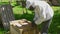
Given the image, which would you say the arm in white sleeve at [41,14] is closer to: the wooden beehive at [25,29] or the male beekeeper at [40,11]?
the male beekeeper at [40,11]

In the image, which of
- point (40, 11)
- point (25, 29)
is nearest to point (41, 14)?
point (40, 11)

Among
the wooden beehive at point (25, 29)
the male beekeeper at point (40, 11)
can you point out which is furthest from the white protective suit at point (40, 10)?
the wooden beehive at point (25, 29)

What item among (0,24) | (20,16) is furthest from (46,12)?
(20,16)

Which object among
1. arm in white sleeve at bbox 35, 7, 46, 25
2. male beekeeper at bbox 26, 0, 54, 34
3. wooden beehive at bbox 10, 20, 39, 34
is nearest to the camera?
male beekeeper at bbox 26, 0, 54, 34

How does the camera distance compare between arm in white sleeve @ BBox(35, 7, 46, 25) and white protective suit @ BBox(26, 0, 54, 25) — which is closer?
white protective suit @ BBox(26, 0, 54, 25)

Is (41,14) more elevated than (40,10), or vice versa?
(40,10)

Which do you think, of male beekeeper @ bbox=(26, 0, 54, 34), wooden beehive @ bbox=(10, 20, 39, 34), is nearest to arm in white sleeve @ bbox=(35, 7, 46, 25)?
male beekeeper @ bbox=(26, 0, 54, 34)

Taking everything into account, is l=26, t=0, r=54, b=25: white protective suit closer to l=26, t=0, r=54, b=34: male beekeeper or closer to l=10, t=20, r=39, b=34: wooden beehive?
l=26, t=0, r=54, b=34: male beekeeper

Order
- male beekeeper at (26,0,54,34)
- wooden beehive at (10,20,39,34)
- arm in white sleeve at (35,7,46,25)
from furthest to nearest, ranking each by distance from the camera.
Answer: wooden beehive at (10,20,39,34) → arm in white sleeve at (35,7,46,25) → male beekeeper at (26,0,54,34)

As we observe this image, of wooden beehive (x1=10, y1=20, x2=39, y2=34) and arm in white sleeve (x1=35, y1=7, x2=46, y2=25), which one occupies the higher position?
arm in white sleeve (x1=35, y1=7, x2=46, y2=25)

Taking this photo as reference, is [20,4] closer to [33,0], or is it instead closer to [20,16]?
[20,16]

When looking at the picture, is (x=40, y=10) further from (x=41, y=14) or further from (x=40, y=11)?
(x=41, y=14)

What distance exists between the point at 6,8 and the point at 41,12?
3277 millimetres

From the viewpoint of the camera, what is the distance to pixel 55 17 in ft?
35.8
